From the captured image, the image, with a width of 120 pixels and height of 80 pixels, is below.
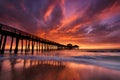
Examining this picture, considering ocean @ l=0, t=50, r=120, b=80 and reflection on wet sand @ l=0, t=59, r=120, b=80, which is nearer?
reflection on wet sand @ l=0, t=59, r=120, b=80

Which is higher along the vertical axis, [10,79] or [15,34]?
[15,34]

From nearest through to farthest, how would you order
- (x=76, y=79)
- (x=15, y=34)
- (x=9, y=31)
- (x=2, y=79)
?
1. (x=2, y=79)
2. (x=76, y=79)
3. (x=9, y=31)
4. (x=15, y=34)

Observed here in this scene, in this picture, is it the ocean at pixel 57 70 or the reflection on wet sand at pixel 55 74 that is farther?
the ocean at pixel 57 70

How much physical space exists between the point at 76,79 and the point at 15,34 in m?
18.5

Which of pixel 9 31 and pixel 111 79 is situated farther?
pixel 9 31

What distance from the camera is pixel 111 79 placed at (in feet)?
14.9

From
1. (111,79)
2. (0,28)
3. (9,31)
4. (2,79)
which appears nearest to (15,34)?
(9,31)

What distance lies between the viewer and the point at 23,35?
23.7 meters

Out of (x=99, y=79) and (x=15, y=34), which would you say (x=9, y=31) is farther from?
(x=99, y=79)

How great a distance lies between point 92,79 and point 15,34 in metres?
18.8

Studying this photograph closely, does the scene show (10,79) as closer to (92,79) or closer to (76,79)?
(76,79)

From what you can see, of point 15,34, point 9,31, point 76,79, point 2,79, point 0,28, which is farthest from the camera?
point 15,34

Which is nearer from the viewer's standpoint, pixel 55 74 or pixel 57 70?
pixel 55 74

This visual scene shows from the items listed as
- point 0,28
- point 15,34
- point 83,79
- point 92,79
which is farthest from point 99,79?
point 15,34
